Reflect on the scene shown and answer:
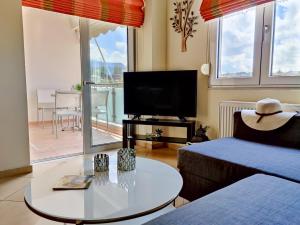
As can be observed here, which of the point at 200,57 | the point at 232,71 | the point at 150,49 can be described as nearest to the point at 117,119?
the point at 150,49

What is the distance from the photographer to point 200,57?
10.6 feet

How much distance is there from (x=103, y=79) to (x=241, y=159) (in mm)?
2428

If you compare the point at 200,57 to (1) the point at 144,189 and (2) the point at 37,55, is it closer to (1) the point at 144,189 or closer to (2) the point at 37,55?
(1) the point at 144,189

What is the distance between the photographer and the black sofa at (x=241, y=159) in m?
1.54

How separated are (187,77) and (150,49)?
778 mm

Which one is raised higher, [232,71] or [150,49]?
[150,49]

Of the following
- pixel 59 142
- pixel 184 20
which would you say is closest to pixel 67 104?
pixel 59 142

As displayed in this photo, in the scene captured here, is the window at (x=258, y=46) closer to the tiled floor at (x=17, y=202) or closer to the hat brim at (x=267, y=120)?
the hat brim at (x=267, y=120)

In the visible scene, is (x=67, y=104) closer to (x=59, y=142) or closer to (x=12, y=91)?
(x=59, y=142)

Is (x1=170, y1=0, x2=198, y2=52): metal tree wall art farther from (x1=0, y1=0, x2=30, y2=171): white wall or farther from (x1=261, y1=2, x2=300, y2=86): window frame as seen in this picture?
(x1=0, y1=0, x2=30, y2=171): white wall

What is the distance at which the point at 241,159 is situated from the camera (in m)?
1.67

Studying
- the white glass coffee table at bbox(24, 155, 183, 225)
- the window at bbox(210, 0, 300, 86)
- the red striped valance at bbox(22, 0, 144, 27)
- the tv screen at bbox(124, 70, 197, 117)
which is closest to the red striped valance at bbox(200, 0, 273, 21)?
the window at bbox(210, 0, 300, 86)

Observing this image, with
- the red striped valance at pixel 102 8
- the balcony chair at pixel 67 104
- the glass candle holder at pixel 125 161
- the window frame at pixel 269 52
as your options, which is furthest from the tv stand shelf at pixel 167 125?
the balcony chair at pixel 67 104

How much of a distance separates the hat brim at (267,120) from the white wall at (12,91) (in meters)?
2.34
